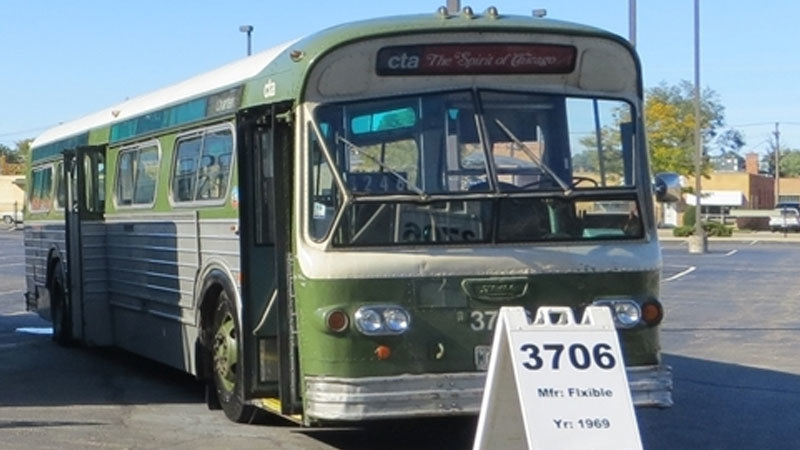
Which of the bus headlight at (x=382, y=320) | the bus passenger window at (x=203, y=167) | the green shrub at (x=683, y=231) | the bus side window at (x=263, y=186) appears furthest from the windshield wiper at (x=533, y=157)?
the green shrub at (x=683, y=231)

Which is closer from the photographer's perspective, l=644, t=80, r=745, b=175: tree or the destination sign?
the destination sign

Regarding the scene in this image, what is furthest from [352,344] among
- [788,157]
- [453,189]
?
[788,157]

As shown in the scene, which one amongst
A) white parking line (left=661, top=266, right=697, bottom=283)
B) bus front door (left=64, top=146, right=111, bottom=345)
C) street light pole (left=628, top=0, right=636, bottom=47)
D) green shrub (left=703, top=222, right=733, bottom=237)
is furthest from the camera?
green shrub (left=703, top=222, right=733, bottom=237)

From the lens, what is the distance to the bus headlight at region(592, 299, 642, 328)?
951 centimetres

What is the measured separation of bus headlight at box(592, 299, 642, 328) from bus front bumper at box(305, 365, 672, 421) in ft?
3.19

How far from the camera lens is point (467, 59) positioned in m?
9.55

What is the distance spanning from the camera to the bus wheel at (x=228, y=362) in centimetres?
1121

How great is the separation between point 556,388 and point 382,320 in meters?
1.62

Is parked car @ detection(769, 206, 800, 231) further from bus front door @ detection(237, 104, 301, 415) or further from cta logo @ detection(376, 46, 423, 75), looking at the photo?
cta logo @ detection(376, 46, 423, 75)

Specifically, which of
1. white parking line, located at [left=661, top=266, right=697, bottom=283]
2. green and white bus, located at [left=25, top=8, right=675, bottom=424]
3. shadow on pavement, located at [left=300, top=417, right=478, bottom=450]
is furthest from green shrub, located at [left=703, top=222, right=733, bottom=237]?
green and white bus, located at [left=25, top=8, right=675, bottom=424]

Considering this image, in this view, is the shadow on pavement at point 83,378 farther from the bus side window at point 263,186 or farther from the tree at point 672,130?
the tree at point 672,130

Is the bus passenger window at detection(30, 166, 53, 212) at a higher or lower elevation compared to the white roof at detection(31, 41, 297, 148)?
lower

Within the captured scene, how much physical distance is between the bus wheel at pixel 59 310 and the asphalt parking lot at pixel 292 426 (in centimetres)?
20

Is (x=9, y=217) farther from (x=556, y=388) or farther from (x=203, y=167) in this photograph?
(x=556, y=388)
